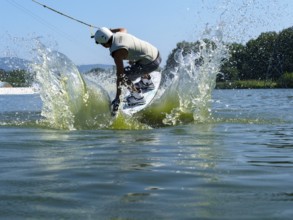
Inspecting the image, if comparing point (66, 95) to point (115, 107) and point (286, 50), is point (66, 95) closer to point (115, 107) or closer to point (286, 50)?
point (115, 107)

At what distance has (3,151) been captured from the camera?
6094mm

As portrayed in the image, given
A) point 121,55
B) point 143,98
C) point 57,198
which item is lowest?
point 57,198

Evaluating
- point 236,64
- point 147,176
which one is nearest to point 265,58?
point 236,64

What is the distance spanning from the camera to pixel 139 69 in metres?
10.9

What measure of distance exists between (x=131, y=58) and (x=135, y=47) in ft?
1.16

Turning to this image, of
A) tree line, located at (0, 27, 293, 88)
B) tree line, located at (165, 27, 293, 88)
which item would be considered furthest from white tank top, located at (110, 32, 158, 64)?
tree line, located at (165, 27, 293, 88)

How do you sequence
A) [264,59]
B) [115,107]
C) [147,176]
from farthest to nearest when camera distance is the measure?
[264,59]
[115,107]
[147,176]

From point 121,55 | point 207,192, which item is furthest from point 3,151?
point 121,55

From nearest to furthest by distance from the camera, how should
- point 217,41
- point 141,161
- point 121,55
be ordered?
point 141,161 < point 121,55 < point 217,41

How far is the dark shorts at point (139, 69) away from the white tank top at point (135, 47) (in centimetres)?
9

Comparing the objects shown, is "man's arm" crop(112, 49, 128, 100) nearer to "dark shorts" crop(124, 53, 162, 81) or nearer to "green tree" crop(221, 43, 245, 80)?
"dark shorts" crop(124, 53, 162, 81)

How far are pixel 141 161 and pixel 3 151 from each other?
1.83 meters

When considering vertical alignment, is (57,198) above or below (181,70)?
below

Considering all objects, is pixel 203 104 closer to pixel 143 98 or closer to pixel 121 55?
pixel 143 98
